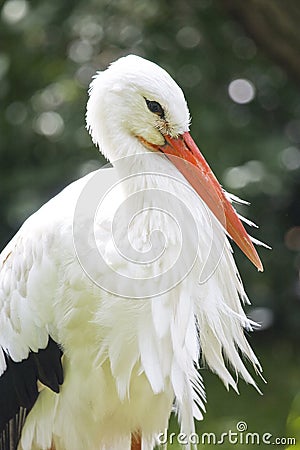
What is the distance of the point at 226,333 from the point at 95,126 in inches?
20.0

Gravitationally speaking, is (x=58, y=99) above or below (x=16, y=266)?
above

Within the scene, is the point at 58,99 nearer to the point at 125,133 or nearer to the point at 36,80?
the point at 36,80

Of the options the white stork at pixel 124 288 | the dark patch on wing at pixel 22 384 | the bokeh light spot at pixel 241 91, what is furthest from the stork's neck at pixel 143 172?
the bokeh light spot at pixel 241 91

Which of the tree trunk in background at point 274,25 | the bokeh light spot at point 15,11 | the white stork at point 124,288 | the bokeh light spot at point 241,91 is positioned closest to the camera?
the white stork at point 124,288

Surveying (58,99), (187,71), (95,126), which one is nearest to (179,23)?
(187,71)

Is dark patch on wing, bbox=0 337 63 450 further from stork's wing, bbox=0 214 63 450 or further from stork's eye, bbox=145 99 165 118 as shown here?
stork's eye, bbox=145 99 165 118

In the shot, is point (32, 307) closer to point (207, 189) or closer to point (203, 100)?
point (207, 189)

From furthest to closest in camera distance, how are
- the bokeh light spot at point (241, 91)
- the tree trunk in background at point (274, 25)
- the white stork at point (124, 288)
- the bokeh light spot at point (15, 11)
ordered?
the bokeh light spot at point (241, 91), the bokeh light spot at point (15, 11), the tree trunk in background at point (274, 25), the white stork at point (124, 288)

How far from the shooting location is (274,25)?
3613 millimetres

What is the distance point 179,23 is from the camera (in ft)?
13.0

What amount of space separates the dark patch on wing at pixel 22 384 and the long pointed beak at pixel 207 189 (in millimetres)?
426

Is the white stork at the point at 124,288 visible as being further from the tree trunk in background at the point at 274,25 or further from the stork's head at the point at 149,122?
the tree trunk in background at the point at 274,25

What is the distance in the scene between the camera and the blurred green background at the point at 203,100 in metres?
3.70

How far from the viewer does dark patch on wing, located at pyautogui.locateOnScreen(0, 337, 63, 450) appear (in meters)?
2.01
